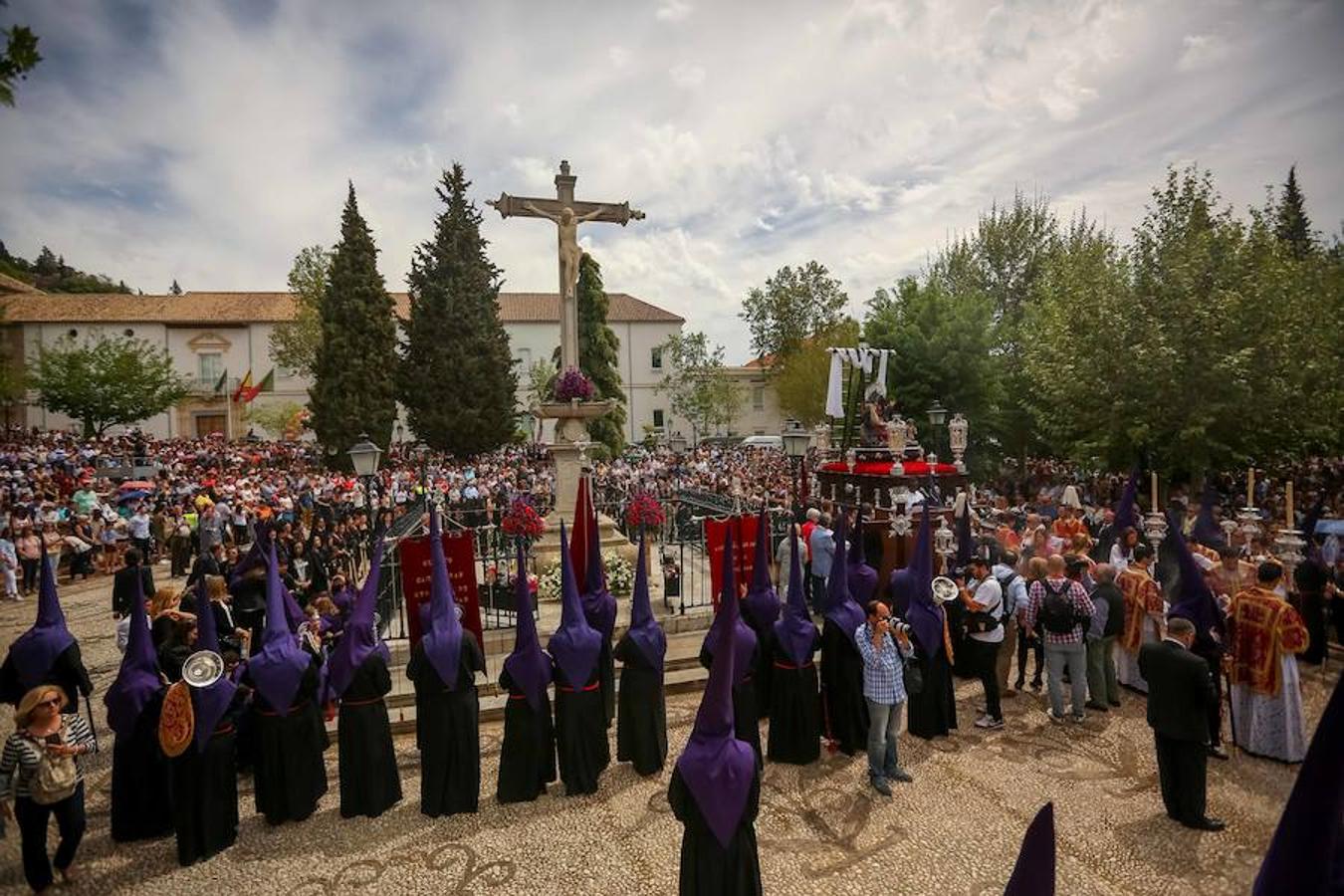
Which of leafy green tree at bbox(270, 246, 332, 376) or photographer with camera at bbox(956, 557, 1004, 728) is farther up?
leafy green tree at bbox(270, 246, 332, 376)

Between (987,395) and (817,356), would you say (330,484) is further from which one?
(817,356)

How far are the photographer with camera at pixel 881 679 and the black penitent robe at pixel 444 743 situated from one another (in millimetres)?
3469

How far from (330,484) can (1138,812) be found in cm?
2073

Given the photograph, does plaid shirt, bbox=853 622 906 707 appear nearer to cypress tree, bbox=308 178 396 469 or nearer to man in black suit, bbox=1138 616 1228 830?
man in black suit, bbox=1138 616 1228 830

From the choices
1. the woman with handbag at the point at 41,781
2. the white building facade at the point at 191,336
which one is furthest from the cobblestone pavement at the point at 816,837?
the white building facade at the point at 191,336

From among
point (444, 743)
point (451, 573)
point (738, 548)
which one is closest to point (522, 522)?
point (451, 573)

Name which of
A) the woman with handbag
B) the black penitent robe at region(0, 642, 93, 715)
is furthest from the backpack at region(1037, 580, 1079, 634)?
the black penitent robe at region(0, 642, 93, 715)

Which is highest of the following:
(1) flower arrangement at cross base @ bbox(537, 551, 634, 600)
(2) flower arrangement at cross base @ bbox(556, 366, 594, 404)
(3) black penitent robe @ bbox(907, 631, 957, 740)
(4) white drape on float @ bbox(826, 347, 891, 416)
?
(4) white drape on float @ bbox(826, 347, 891, 416)

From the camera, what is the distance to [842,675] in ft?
22.9

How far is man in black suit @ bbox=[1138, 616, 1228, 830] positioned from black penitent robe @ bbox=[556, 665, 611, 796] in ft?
15.3

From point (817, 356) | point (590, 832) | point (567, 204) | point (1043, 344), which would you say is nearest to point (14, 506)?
point (567, 204)

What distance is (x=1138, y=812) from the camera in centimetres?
571

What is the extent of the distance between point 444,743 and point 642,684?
1786 mm

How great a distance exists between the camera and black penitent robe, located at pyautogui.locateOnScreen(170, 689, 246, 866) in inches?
210
